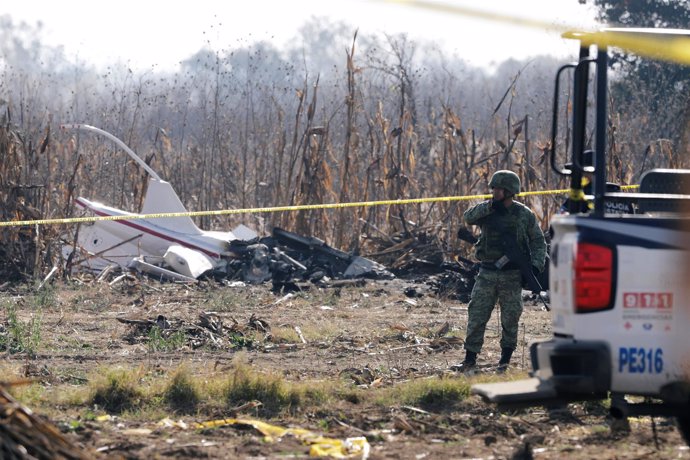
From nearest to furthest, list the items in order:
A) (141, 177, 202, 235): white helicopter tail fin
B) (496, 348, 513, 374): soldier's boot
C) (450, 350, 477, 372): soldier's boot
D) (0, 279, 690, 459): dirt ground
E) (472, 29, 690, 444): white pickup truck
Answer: (472, 29, 690, 444): white pickup truck
(0, 279, 690, 459): dirt ground
(450, 350, 477, 372): soldier's boot
(496, 348, 513, 374): soldier's boot
(141, 177, 202, 235): white helicopter tail fin

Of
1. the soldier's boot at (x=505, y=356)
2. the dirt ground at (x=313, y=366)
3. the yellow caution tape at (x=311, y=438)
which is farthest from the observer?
the soldier's boot at (x=505, y=356)

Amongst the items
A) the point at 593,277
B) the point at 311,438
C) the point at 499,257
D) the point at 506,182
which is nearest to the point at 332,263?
the point at 499,257

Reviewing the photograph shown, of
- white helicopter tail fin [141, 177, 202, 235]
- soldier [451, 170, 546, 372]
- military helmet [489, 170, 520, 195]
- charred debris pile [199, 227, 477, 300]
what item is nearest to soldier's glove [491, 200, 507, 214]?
soldier [451, 170, 546, 372]

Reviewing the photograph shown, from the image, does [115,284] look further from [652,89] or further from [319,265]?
[652,89]

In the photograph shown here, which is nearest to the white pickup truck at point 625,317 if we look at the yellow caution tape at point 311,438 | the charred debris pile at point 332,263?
the yellow caution tape at point 311,438

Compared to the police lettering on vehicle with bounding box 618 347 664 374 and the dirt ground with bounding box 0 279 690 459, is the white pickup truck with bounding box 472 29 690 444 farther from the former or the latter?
the dirt ground with bounding box 0 279 690 459

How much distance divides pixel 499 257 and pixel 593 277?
154 inches

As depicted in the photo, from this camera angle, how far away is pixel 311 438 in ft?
20.1

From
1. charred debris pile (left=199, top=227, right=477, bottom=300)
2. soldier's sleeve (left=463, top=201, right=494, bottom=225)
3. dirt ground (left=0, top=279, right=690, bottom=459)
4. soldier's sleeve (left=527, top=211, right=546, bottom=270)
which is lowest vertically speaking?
dirt ground (left=0, top=279, right=690, bottom=459)

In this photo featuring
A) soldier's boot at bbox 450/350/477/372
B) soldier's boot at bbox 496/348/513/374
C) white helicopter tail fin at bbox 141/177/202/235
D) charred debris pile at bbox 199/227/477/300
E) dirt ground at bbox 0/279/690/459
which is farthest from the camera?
white helicopter tail fin at bbox 141/177/202/235

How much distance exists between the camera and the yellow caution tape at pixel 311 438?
18.9 feet

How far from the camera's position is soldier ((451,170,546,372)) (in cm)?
897

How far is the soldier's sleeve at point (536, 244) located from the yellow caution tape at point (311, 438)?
3.36 m

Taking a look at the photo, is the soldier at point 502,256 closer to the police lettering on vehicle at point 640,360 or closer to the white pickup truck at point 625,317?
the white pickup truck at point 625,317
